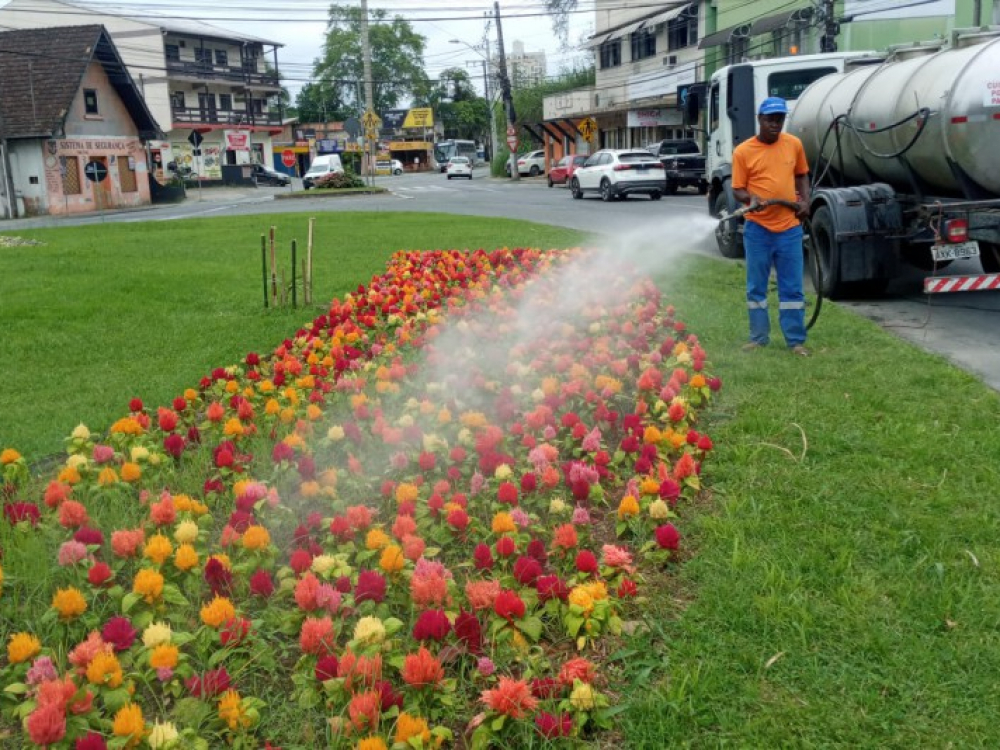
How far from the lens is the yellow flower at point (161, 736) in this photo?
8.31 feet

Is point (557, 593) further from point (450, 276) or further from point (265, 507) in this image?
point (450, 276)

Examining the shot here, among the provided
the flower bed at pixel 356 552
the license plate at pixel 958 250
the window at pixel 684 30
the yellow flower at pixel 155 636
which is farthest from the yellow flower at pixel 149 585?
the window at pixel 684 30

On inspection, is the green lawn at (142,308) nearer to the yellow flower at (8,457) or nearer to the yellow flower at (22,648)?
the yellow flower at (8,457)

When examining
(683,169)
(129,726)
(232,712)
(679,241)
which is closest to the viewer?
(129,726)

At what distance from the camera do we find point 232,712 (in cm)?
271

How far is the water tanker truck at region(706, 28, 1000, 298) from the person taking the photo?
8.88 m

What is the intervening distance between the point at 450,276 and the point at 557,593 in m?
7.46

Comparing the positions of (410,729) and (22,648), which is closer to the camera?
(410,729)

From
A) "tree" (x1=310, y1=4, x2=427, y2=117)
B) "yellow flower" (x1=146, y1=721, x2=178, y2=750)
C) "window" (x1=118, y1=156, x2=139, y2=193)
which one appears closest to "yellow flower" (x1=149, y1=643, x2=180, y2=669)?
"yellow flower" (x1=146, y1=721, x2=178, y2=750)

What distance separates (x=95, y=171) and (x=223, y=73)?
35150 mm

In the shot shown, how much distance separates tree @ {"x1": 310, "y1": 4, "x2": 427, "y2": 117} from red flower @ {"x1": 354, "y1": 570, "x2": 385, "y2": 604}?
11231 cm

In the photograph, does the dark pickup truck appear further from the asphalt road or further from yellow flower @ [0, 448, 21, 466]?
yellow flower @ [0, 448, 21, 466]

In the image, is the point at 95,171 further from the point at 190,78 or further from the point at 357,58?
the point at 357,58

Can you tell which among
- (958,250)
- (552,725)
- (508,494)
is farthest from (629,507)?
(958,250)
